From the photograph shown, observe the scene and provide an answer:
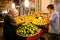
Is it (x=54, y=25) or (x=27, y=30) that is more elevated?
(x=54, y=25)

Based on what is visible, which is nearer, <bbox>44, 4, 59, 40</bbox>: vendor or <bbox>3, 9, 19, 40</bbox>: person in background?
<bbox>44, 4, 59, 40</bbox>: vendor

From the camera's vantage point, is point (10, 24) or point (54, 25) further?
point (10, 24)

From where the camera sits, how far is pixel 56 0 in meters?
7.91

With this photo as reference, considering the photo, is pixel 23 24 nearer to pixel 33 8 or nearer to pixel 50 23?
pixel 50 23

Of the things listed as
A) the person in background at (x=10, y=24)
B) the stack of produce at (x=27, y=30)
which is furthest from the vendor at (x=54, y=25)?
the person in background at (x=10, y=24)

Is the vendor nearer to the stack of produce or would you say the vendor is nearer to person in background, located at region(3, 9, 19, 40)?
the stack of produce

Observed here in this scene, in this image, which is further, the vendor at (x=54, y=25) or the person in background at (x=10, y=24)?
the person in background at (x=10, y=24)

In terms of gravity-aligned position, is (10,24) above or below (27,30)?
above

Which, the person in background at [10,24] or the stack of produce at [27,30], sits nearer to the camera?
the stack of produce at [27,30]

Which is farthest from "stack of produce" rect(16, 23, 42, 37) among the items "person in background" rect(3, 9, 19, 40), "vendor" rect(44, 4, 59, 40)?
"vendor" rect(44, 4, 59, 40)

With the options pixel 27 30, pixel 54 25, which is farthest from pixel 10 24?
pixel 54 25

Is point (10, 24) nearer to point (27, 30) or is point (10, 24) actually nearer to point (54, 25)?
point (27, 30)

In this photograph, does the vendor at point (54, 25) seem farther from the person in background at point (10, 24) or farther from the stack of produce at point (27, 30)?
the person in background at point (10, 24)

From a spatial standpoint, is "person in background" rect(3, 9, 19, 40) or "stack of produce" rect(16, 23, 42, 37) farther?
"person in background" rect(3, 9, 19, 40)
